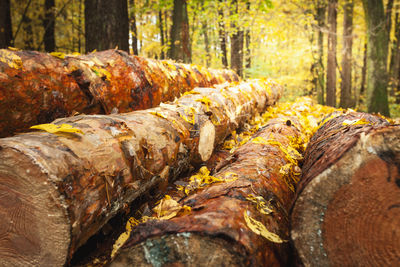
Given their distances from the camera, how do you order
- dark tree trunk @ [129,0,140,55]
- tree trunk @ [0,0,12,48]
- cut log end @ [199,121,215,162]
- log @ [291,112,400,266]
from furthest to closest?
dark tree trunk @ [129,0,140,55], tree trunk @ [0,0,12,48], cut log end @ [199,121,215,162], log @ [291,112,400,266]

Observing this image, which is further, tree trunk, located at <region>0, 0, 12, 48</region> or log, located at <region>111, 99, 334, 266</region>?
tree trunk, located at <region>0, 0, 12, 48</region>

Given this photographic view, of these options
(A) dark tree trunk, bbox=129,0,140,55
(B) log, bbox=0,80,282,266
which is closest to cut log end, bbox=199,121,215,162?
(B) log, bbox=0,80,282,266

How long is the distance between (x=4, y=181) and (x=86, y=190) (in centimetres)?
33

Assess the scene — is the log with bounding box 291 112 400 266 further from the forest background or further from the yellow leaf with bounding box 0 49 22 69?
the forest background

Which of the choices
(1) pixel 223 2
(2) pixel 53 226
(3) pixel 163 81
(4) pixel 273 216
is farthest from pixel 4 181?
(1) pixel 223 2

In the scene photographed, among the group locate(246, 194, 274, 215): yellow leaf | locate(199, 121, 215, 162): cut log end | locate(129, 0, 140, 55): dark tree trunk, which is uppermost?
locate(129, 0, 140, 55): dark tree trunk

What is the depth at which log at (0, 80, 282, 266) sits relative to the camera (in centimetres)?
105

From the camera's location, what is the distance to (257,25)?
949 cm

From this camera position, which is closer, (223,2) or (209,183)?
(209,183)

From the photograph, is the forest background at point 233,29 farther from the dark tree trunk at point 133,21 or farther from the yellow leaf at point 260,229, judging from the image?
the yellow leaf at point 260,229

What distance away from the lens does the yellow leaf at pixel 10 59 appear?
6.30 ft

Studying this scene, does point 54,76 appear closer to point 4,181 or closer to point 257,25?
point 4,181

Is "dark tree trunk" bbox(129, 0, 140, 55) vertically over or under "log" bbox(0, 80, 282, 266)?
over

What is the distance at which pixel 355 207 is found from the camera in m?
0.97
